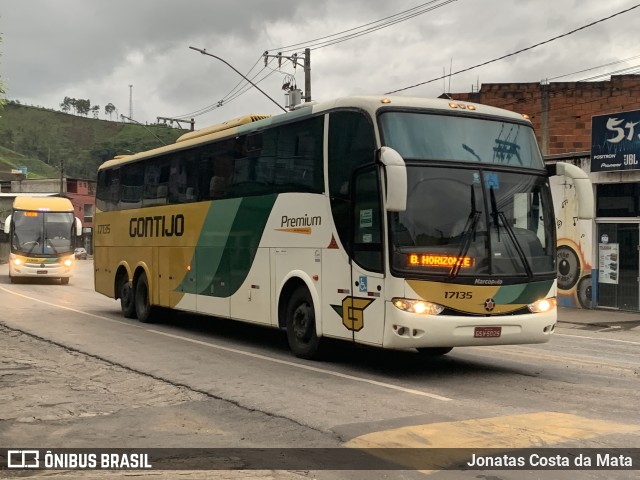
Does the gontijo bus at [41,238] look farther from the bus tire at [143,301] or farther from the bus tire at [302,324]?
the bus tire at [302,324]

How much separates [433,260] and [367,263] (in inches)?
34.8

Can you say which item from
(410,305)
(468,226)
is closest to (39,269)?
(410,305)

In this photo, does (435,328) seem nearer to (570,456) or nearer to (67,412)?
(570,456)

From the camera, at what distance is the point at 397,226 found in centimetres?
890

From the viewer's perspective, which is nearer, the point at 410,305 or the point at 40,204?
the point at 410,305

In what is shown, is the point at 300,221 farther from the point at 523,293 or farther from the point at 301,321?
the point at 523,293

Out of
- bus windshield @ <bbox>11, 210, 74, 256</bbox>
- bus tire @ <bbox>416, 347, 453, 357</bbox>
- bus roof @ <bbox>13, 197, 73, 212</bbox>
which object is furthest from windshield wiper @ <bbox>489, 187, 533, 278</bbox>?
bus roof @ <bbox>13, 197, 73, 212</bbox>

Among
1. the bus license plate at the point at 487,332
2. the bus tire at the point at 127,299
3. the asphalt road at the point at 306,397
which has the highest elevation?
the bus license plate at the point at 487,332

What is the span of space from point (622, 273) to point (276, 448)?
17.1 metres

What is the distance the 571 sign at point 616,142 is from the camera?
20234 mm

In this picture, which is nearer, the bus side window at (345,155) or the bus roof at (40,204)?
the bus side window at (345,155)

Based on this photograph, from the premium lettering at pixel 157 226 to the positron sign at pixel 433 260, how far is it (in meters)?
7.09

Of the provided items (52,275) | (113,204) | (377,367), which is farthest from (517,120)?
(52,275)

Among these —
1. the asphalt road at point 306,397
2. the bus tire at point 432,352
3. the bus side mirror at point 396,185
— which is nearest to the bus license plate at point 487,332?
the asphalt road at point 306,397
